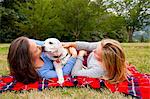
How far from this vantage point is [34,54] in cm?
454

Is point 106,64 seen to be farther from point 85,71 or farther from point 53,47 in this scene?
point 53,47

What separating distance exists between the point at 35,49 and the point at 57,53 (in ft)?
0.92

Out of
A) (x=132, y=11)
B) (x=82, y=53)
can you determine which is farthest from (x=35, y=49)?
(x=132, y=11)

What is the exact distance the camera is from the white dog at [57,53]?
456 cm

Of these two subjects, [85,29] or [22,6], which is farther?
[85,29]

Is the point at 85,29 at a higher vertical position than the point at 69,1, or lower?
lower

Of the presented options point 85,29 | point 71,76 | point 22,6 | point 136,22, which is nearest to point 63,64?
point 71,76

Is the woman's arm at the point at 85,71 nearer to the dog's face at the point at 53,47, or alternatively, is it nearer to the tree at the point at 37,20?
the dog's face at the point at 53,47

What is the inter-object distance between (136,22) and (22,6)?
1856 centimetres

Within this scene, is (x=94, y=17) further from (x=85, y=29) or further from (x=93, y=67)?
(x=93, y=67)

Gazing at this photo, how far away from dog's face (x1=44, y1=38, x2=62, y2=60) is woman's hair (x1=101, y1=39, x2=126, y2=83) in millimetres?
560

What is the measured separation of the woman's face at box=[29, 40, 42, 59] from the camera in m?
4.47

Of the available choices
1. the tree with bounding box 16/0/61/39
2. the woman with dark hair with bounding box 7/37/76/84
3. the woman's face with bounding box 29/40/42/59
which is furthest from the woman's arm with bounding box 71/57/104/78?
the tree with bounding box 16/0/61/39

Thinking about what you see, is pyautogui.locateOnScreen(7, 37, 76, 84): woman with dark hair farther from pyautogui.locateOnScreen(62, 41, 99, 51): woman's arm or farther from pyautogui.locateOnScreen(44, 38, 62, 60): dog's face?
pyautogui.locateOnScreen(62, 41, 99, 51): woman's arm
